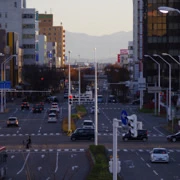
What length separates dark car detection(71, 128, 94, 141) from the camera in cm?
5147

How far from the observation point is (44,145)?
46844mm

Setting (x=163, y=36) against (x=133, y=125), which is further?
(x=163, y=36)

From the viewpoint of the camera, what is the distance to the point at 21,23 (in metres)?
144

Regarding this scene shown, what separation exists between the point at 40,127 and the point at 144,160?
27.0 meters

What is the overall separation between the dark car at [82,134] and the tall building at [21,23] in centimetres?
9221

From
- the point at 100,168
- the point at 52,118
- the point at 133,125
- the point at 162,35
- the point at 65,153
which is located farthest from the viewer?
the point at 162,35

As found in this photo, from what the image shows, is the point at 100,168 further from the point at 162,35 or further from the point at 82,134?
the point at 162,35

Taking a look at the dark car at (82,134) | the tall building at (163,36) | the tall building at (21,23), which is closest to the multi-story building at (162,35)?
the tall building at (163,36)

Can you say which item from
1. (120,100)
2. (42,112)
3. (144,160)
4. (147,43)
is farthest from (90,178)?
(120,100)

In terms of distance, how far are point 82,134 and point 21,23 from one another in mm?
95548

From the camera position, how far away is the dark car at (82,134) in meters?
51.5

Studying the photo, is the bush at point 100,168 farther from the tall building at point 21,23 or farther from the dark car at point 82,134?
the tall building at point 21,23

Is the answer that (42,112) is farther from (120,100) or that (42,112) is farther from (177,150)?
(177,150)

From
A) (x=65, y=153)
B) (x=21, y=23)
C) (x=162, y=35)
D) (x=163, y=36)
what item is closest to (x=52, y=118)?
(x=65, y=153)
